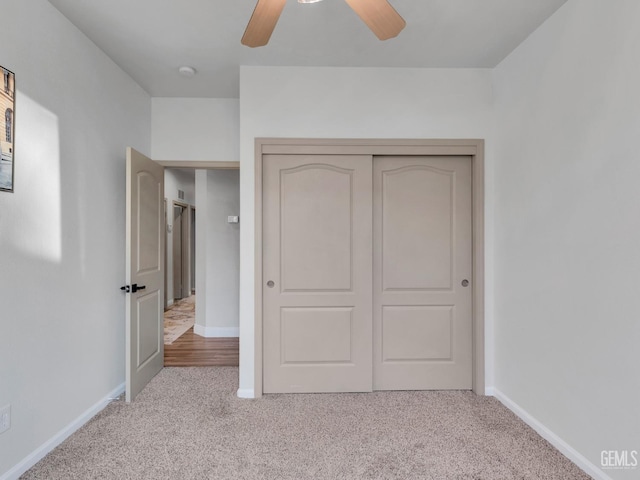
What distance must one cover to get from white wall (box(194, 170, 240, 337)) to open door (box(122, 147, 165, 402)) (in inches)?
47.0

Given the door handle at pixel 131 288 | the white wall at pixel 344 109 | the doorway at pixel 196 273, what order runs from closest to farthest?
the door handle at pixel 131 288
the white wall at pixel 344 109
the doorway at pixel 196 273

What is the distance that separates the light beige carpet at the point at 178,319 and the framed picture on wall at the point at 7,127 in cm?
281

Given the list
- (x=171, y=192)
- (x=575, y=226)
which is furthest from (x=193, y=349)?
(x=575, y=226)

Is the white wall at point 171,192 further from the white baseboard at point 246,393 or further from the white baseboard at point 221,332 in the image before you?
the white baseboard at point 246,393

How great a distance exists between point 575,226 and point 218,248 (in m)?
3.77

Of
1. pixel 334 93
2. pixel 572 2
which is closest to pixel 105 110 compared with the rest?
pixel 334 93

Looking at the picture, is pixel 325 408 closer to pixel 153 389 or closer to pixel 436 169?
Answer: pixel 153 389

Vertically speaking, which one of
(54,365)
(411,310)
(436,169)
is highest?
(436,169)

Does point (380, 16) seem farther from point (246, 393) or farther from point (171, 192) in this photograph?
point (171, 192)

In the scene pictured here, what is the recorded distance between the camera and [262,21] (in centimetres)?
142

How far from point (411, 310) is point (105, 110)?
2841mm

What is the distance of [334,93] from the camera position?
2.62 meters

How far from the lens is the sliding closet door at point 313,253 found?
2627 millimetres

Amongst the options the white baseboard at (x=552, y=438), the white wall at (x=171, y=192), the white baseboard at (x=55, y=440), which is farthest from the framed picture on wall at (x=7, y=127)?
the white wall at (x=171, y=192)
